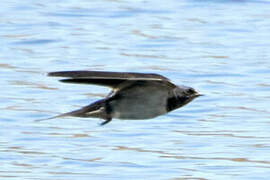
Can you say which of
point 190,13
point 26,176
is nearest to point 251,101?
point 26,176

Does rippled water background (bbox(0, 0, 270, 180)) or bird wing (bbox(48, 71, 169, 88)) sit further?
rippled water background (bbox(0, 0, 270, 180))

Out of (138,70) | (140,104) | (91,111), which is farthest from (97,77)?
(138,70)

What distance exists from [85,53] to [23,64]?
980 millimetres

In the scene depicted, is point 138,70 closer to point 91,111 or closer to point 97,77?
point 91,111

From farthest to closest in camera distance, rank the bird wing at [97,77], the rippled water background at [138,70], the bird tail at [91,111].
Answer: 1. the rippled water background at [138,70]
2. the bird tail at [91,111]
3. the bird wing at [97,77]

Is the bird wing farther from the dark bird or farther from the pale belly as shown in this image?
the pale belly

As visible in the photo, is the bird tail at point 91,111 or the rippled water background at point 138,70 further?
the rippled water background at point 138,70

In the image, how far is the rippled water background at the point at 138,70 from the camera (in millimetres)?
9914

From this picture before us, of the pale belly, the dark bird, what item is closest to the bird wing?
the dark bird

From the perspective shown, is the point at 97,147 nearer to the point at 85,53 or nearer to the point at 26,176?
the point at 26,176

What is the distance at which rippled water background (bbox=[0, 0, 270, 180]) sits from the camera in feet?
32.5

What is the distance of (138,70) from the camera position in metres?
13.6

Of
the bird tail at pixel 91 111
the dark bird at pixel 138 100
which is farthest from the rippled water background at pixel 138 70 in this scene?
the bird tail at pixel 91 111

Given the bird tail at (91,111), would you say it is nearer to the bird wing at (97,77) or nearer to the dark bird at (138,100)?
the dark bird at (138,100)
